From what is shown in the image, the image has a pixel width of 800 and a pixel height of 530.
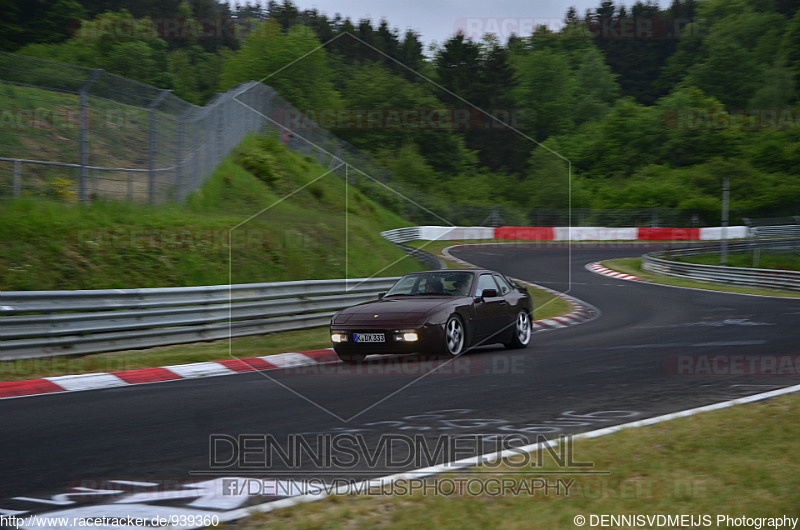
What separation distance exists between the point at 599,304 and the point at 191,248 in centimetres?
1123

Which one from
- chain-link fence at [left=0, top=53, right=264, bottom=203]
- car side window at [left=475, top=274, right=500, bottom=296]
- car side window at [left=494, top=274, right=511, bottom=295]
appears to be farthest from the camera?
chain-link fence at [left=0, top=53, right=264, bottom=203]

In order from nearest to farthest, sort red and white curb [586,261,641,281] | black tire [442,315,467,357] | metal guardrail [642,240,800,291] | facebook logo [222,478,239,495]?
facebook logo [222,478,239,495] < black tire [442,315,467,357] < metal guardrail [642,240,800,291] < red and white curb [586,261,641,281]

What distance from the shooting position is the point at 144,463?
5.36 m

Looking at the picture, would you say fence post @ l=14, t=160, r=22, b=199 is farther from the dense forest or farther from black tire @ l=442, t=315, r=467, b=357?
the dense forest

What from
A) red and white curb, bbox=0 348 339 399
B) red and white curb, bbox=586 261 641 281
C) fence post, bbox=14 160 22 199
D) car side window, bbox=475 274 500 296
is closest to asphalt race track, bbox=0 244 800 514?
red and white curb, bbox=0 348 339 399

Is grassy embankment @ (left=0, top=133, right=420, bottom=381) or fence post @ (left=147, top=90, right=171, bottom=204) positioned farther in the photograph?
fence post @ (left=147, top=90, right=171, bottom=204)

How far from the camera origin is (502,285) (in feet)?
42.8

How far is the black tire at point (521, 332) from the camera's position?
1270 cm

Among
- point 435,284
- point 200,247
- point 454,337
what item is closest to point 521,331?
point 435,284

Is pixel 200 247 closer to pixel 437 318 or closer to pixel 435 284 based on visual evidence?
pixel 435 284

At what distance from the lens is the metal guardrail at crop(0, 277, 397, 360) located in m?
10.3

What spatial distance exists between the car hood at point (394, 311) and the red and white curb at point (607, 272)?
71.9ft

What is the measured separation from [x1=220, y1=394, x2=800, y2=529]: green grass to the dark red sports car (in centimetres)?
524

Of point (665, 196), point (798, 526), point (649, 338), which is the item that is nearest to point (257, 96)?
point (649, 338)
